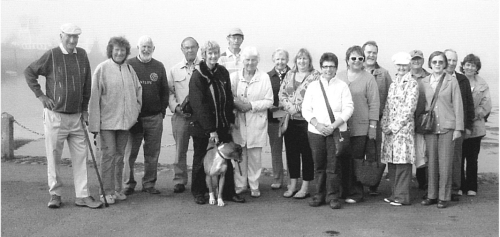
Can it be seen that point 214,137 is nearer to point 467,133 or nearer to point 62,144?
point 62,144

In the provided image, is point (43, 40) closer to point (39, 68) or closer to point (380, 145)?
point (39, 68)

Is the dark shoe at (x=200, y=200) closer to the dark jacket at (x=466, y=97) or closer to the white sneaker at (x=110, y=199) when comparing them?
the white sneaker at (x=110, y=199)

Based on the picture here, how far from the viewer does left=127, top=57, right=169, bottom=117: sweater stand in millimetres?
6438

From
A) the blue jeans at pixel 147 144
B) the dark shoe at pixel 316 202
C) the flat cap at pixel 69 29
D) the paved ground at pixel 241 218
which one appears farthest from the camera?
the blue jeans at pixel 147 144

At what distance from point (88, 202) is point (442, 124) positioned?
3488mm

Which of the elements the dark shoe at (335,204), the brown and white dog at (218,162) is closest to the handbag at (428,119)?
the dark shoe at (335,204)

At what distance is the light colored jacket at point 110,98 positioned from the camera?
5.98 metres

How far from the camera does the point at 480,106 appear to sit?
6.64 metres

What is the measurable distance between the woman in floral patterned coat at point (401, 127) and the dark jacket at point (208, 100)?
62.9 inches

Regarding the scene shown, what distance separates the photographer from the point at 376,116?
5.98m

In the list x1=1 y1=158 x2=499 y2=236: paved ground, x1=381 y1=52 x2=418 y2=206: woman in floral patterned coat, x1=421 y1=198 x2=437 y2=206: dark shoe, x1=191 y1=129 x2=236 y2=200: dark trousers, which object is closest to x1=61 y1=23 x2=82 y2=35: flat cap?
x1=191 y1=129 x2=236 y2=200: dark trousers

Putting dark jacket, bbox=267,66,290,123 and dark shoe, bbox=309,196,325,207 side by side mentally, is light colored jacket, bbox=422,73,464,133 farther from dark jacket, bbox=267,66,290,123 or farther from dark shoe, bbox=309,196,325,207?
dark jacket, bbox=267,66,290,123

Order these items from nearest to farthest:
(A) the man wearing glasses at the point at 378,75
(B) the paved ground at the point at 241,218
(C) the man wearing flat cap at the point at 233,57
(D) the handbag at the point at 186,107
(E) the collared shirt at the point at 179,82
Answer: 1. (B) the paved ground at the point at 241,218
2. (D) the handbag at the point at 186,107
3. (A) the man wearing glasses at the point at 378,75
4. (E) the collared shirt at the point at 179,82
5. (C) the man wearing flat cap at the point at 233,57

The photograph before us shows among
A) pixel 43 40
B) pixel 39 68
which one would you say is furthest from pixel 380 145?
pixel 43 40
